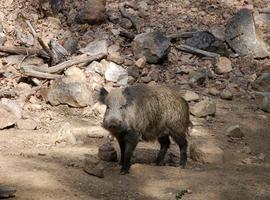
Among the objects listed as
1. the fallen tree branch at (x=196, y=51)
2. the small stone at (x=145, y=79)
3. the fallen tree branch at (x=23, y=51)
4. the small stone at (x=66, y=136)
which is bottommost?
the small stone at (x=66, y=136)

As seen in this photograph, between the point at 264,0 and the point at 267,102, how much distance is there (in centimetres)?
457

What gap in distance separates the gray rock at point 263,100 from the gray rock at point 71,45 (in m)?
4.07

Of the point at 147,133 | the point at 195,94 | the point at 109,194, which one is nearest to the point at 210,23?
the point at 195,94

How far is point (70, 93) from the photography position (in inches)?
392

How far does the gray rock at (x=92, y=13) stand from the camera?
40.4 feet

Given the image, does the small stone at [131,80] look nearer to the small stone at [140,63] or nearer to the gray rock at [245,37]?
the small stone at [140,63]

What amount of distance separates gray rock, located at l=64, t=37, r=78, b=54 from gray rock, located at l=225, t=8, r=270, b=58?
3598mm

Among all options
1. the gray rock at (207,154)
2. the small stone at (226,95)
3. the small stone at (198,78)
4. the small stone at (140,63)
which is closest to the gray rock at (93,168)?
the gray rock at (207,154)

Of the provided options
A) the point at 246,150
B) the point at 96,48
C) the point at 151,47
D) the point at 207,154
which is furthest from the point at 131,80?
the point at 207,154

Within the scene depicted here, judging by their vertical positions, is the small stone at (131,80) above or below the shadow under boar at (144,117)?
below

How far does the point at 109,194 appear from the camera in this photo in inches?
233

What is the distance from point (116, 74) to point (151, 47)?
3.46ft

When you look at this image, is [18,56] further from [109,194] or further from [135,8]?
[109,194]

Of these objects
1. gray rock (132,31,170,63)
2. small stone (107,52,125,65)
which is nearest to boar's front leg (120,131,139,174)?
small stone (107,52,125,65)
